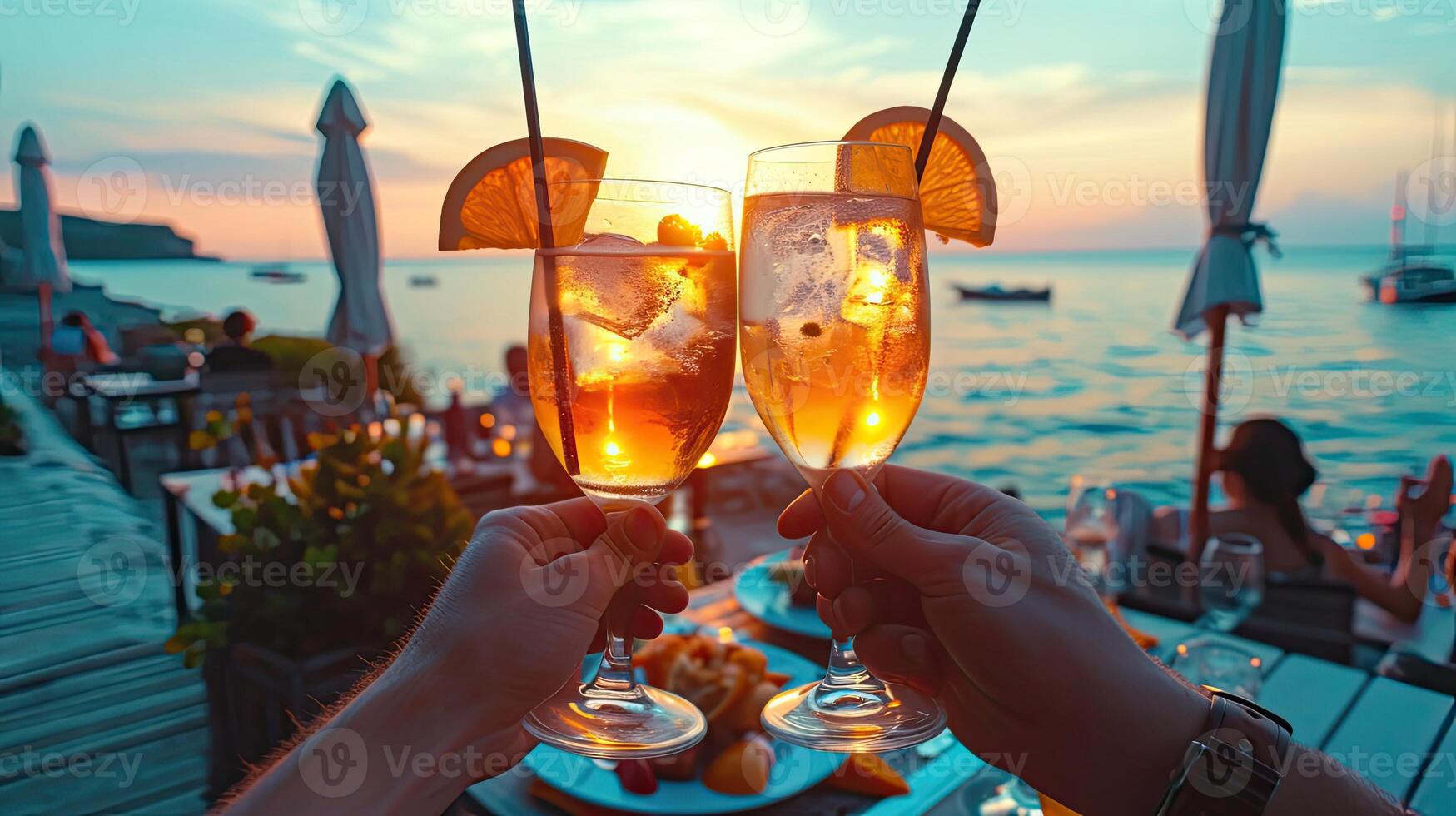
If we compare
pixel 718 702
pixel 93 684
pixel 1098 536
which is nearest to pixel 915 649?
pixel 718 702

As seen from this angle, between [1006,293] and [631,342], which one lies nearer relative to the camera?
[631,342]

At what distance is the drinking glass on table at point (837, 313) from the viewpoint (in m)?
1.21

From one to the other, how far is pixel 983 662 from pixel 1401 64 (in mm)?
27836

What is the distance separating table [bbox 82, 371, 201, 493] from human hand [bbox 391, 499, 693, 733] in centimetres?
948

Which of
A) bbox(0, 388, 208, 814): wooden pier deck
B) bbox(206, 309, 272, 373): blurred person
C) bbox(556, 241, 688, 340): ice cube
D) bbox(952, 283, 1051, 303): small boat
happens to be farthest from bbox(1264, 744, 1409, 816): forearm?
bbox(952, 283, 1051, 303): small boat

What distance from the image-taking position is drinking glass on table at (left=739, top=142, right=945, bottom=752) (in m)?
1.21

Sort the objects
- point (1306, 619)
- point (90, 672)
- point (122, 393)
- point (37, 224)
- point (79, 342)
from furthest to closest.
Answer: point (79, 342), point (37, 224), point (122, 393), point (90, 672), point (1306, 619)

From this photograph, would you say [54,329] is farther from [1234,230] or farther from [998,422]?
[998,422]

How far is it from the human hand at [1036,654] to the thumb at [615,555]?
0.91ft

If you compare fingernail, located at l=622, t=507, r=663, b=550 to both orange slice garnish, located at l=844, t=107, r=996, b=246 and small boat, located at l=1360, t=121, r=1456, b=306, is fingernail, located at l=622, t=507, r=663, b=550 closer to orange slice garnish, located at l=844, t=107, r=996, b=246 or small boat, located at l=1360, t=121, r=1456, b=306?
orange slice garnish, located at l=844, t=107, r=996, b=246

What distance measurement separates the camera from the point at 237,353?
9.43 m

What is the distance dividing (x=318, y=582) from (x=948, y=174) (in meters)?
1.81

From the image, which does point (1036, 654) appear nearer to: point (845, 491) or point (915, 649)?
point (915, 649)

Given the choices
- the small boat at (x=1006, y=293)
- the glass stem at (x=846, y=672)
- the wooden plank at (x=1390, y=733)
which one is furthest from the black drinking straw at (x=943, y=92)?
the small boat at (x=1006, y=293)
